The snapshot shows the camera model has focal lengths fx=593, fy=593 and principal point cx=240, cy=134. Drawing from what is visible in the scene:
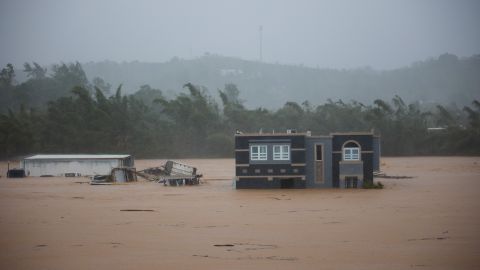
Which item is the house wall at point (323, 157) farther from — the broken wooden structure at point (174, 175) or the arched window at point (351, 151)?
the broken wooden structure at point (174, 175)

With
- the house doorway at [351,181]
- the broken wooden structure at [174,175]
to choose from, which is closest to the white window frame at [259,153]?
the house doorway at [351,181]

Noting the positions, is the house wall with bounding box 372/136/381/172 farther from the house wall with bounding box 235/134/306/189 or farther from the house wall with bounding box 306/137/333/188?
the house wall with bounding box 235/134/306/189

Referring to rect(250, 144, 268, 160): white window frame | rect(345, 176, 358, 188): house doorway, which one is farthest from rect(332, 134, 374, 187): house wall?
rect(250, 144, 268, 160): white window frame

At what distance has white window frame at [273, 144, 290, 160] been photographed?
3791cm

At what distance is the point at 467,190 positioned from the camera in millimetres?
35938

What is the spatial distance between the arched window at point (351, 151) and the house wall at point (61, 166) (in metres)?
23.4

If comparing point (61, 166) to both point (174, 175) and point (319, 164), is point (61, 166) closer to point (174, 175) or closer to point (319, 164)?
point (174, 175)

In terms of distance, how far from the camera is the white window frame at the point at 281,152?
37906 mm

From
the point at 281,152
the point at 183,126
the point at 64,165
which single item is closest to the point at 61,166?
the point at 64,165

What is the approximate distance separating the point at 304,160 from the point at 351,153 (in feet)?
9.96

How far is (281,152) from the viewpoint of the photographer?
37969 mm

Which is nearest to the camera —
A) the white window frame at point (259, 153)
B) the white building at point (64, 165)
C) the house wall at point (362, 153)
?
the house wall at point (362, 153)

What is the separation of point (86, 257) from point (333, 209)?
13437 millimetres

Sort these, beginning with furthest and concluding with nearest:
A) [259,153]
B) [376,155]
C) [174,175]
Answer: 1. [174,175]
2. [376,155]
3. [259,153]
